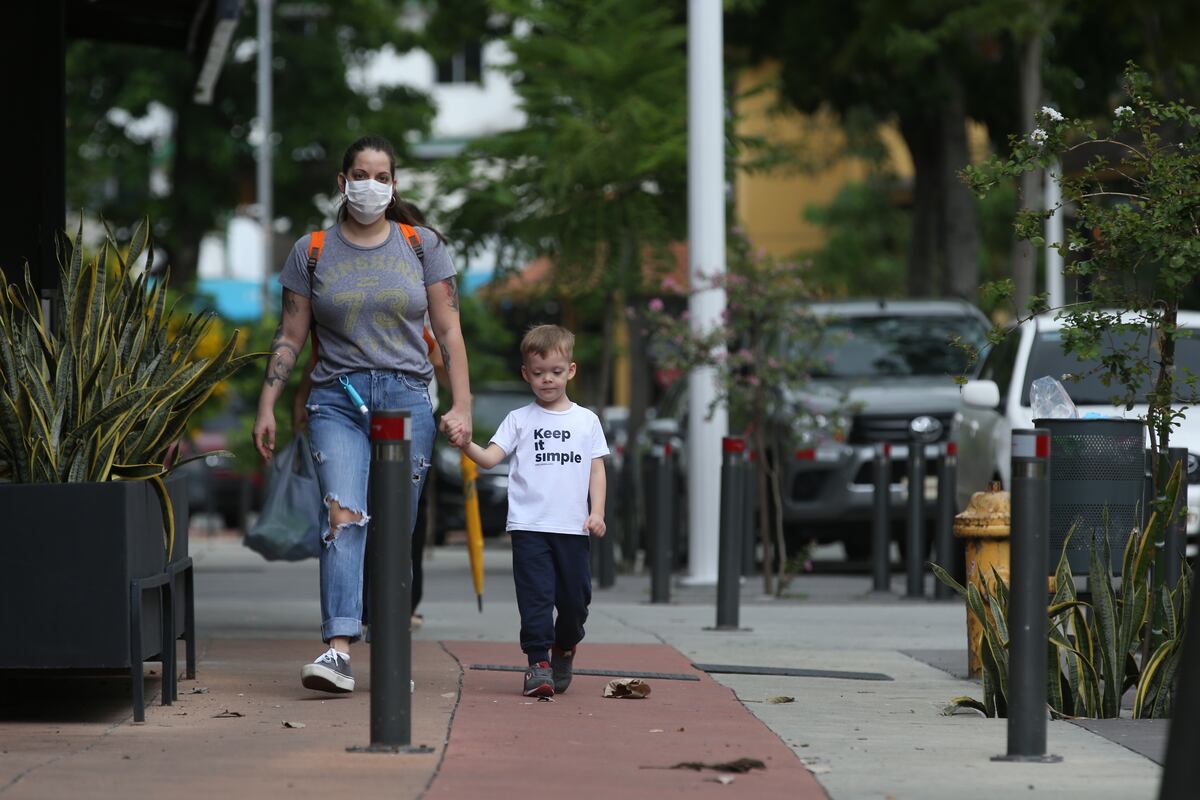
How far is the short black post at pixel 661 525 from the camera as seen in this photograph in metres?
13.0

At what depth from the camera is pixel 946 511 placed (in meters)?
13.1

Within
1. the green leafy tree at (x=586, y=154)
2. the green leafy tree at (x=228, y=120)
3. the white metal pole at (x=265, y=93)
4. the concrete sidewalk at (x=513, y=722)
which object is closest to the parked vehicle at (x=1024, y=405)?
the concrete sidewalk at (x=513, y=722)

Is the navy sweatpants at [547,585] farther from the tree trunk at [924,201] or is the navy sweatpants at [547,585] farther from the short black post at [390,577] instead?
the tree trunk at [924,201]

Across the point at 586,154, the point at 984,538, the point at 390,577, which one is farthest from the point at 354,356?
the point at 586,154

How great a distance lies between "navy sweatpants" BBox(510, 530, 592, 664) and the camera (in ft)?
23.3

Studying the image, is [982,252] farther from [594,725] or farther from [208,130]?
[594,725]

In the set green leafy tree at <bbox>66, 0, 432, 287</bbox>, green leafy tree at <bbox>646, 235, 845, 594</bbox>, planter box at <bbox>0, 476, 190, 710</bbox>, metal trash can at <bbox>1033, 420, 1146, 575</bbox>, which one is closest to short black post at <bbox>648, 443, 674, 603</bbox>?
green leafy tree at <bbox>646, 235, 845, 594</bbox>

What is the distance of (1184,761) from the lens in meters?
4.25

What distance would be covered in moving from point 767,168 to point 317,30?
19767 millimetres

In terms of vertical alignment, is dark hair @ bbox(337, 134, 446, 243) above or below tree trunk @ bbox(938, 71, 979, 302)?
below

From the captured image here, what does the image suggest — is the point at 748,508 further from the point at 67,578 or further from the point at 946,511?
the point at 67,578

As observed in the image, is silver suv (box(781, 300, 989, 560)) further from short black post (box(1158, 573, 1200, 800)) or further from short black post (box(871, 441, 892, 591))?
short black post (box(1158, 573, 1200, 800))

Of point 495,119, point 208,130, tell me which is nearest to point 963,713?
point 208,130

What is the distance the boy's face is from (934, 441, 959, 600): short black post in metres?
6.04
